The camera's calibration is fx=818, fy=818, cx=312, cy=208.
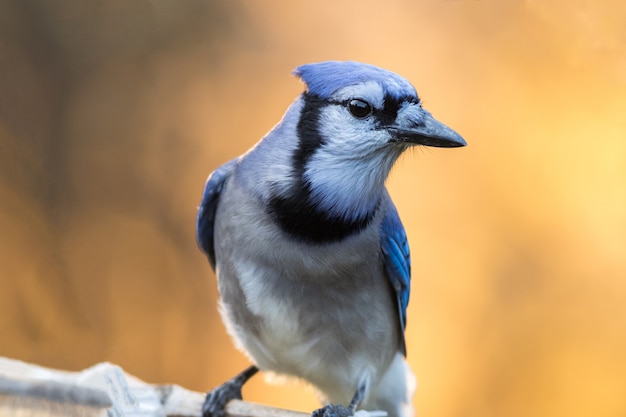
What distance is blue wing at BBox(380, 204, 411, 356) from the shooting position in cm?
130

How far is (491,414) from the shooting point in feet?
6.05

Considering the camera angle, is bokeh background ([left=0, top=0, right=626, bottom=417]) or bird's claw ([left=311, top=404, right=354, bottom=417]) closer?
bird's claw ([left=311, top=404, right=354, bottom=417])

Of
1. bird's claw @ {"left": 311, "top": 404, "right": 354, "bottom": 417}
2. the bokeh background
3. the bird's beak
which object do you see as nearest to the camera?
the bird's beak

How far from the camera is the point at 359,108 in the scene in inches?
42.9

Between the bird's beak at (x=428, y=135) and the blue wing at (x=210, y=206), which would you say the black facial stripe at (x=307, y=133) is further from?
the blue wing at (x=210, y=206)

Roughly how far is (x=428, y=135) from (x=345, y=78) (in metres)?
0.13

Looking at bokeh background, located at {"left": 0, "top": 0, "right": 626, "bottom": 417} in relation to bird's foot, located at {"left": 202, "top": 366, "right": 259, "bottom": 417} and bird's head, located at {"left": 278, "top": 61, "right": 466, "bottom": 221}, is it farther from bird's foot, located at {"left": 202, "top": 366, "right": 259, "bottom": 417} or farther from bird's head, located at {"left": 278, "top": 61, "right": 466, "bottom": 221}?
bird's head, located at {"left": 278, "top": 61, "right": 466, "bottom": 221}

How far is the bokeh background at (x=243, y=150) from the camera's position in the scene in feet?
5.66

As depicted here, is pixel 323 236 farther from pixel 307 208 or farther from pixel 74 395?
pixel 74 395

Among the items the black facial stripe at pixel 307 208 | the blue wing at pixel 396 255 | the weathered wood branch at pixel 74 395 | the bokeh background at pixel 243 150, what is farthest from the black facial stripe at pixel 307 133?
the bokeh background at pixel 243 150

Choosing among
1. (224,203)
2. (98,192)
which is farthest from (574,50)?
(98,192)

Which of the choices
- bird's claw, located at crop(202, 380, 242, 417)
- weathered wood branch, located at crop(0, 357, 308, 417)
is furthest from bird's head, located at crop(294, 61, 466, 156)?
bird's claw, located at crop(202, 380, 242, 417)

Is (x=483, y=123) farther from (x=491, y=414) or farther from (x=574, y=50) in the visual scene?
(x=491, y=414)

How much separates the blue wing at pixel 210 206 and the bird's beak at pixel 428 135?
356 millimetres
